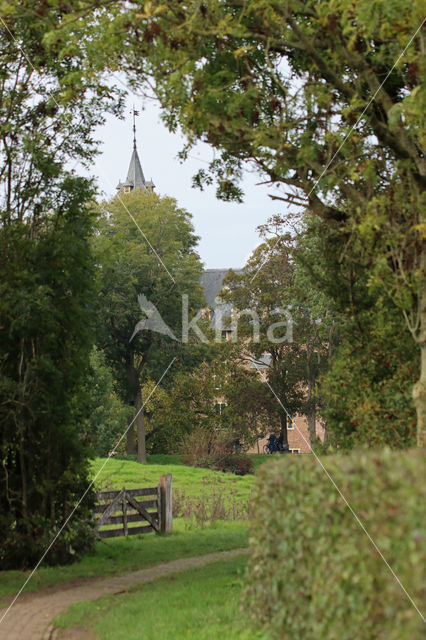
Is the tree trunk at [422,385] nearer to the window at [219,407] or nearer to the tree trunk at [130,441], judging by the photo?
the window at [219,407]

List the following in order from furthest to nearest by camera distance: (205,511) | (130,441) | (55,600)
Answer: (130,441)
(205,511)
(55,600)

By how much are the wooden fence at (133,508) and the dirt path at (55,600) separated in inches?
128

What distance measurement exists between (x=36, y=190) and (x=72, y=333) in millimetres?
2516

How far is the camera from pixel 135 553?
48.2ft

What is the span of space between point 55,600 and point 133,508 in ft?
24.1

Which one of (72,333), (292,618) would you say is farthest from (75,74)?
(292,618)

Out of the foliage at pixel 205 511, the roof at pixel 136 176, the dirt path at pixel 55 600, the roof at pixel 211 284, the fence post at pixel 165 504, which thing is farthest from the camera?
the roof at pixel 136 176

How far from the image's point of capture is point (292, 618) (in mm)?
5965

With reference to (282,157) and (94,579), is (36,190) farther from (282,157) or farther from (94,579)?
(94,579)

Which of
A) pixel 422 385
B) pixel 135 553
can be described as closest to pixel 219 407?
pixel 135 553

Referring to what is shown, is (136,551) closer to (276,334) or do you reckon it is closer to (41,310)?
(41,310)

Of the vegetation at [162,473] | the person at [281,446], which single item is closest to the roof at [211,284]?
the person at [281,446]

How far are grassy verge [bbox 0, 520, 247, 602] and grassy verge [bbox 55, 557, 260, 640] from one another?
1672mm

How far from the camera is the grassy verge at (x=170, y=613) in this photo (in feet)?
25.6
